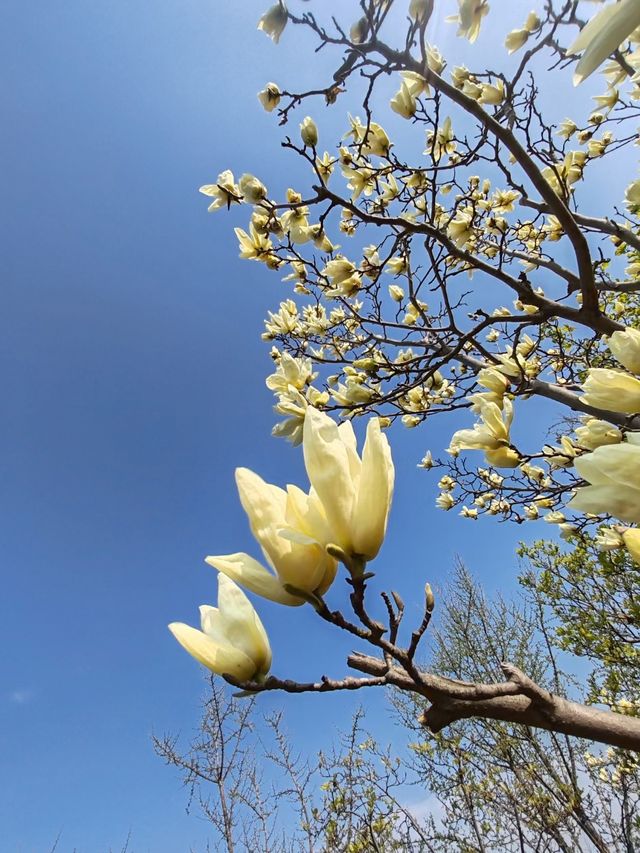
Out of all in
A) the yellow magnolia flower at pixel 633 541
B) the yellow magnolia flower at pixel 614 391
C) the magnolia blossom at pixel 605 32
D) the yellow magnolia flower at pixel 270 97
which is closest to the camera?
the magnolia blossom at pixel 605 32

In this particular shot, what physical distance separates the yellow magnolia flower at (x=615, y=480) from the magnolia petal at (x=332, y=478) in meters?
0.24

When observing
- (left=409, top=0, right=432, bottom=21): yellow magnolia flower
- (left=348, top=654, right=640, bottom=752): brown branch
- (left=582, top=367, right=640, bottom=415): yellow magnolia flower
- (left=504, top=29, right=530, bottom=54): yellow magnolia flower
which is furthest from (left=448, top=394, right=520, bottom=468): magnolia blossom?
(left=504, top=29, right=530, bottom=54): yellow magnolia flower

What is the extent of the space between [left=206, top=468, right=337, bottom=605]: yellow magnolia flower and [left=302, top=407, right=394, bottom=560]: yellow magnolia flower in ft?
0.08

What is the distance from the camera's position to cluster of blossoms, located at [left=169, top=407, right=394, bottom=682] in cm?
55

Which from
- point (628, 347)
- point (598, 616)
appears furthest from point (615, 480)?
point (598, 616)

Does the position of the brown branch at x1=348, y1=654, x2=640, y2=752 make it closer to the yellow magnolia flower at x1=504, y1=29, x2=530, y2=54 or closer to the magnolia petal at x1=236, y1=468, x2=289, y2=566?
the magnolia petal at x1=236, y1=468, x2=289, y2=566

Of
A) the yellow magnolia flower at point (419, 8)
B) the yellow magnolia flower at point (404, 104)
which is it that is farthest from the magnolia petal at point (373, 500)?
the yellow magnolia flower at point (404, 104)

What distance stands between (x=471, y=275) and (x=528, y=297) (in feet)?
2.68

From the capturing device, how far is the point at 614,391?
2.43ft

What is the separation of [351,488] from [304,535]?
0.07 meters

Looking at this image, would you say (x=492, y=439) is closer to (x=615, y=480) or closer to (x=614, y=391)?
(x=614, y=391)

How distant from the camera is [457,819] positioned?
22.6 feet

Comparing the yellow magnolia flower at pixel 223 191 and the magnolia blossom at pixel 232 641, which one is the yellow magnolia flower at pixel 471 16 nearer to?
the yellow magnolia flower at pixel 223 191

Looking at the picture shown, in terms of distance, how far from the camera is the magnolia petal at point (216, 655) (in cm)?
59
